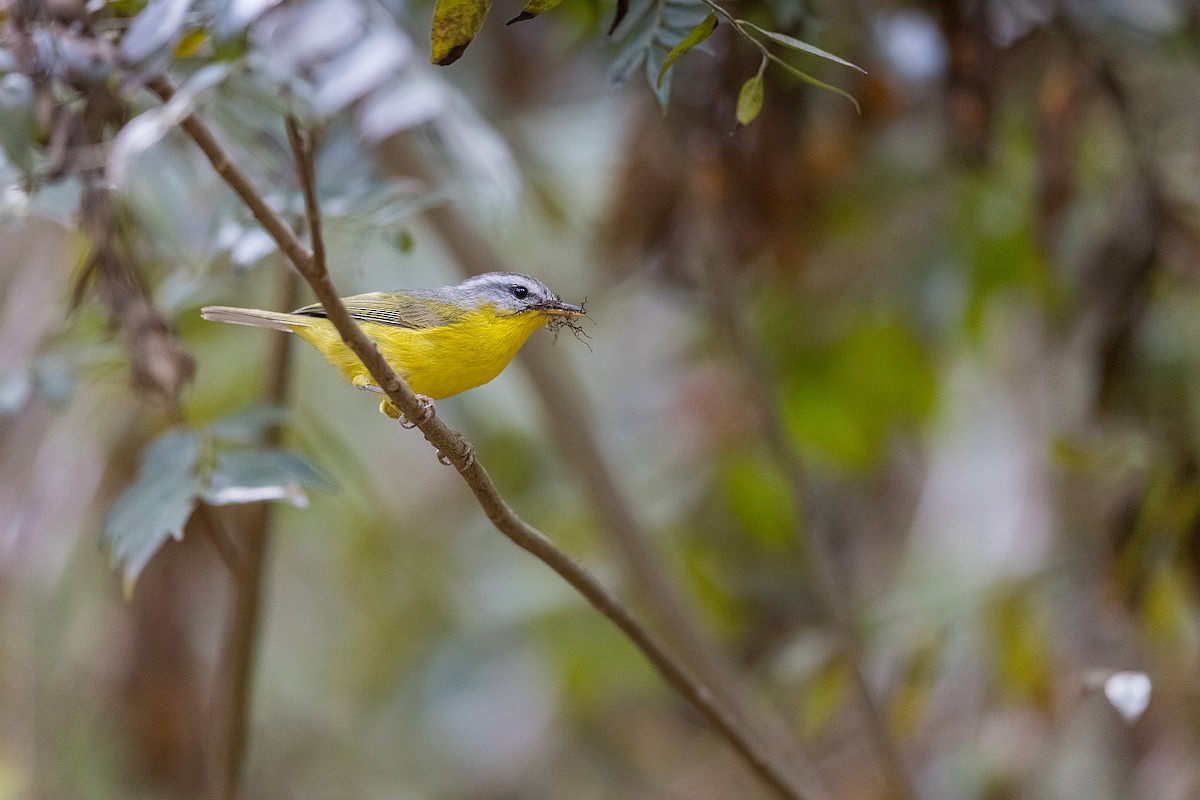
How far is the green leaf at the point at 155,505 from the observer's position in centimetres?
196

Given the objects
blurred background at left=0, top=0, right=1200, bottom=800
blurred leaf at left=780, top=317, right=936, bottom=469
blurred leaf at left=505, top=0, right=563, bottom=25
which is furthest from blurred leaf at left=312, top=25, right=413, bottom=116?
blurred leaf at left=780, top=317, right=936, bottom=469

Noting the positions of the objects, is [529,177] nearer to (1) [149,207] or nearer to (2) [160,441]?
(1) [149,207]

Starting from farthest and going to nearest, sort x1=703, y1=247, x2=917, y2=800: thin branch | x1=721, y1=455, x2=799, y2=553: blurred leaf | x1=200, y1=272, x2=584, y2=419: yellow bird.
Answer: x1=721, y1=455, x2=799, y2=553: blurred leaf < x1=703, y1=247, x2=917, y2=800: thin branch < x1=200, y1=272, x2=584, y2=419: yellow bird

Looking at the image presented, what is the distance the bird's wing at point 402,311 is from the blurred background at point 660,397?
259 millimetres

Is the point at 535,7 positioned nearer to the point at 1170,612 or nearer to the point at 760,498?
the point at 1170,612

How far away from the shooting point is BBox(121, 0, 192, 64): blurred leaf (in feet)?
5.41

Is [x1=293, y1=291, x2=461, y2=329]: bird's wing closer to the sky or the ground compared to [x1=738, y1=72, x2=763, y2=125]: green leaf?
closer to the ground

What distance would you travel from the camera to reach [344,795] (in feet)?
21.1

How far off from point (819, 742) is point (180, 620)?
306 cm

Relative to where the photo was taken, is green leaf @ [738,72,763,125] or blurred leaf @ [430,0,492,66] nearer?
Answer: blurred leaf @ [430,0,492,66]

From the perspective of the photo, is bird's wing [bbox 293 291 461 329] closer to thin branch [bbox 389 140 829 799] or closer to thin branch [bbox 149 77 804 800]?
thin branch [bbox 149 77 804 800]

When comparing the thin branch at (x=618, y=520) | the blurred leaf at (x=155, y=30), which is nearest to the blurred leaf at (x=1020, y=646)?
the thin branch at (x=618, y=520)

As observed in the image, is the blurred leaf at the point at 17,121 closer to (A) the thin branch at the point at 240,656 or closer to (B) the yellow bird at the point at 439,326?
(B) the yellow bird at the point at 439,326

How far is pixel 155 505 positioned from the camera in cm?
210
